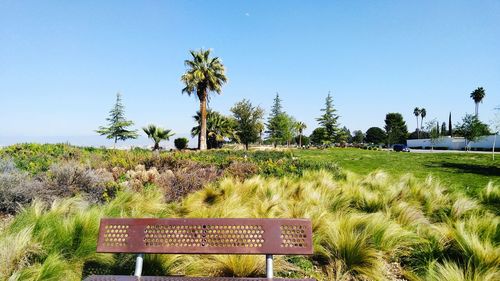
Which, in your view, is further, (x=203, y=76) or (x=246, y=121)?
(x=246, y=121)

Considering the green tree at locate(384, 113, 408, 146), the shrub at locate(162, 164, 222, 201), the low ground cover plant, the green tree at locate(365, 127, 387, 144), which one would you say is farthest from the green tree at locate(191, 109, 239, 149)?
the green tree at locate(365, 127, 387, 144)

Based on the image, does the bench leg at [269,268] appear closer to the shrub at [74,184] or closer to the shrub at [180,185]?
the shrub at [180,185]

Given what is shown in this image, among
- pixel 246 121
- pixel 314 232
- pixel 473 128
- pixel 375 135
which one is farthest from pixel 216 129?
pixel 375 135

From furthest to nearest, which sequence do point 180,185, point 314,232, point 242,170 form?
1. point 242,170
2. point 180,185
3. point 314,232

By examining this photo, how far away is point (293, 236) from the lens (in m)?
2.76

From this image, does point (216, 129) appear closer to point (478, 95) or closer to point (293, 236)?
point (293, 236)

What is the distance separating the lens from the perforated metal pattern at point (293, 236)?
2729 millimetres

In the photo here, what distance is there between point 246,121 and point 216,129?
4382mm

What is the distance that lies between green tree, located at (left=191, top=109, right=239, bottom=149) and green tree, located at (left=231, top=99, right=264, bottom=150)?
33.5 inches

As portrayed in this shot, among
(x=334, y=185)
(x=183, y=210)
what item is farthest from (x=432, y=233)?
(x=183, y=210)

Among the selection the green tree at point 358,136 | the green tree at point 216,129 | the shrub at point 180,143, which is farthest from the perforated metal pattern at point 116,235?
the green tree at point 358,136

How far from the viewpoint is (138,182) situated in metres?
7.26

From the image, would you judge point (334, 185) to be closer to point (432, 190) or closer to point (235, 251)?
point (432, 190)

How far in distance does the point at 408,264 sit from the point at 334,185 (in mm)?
3705
